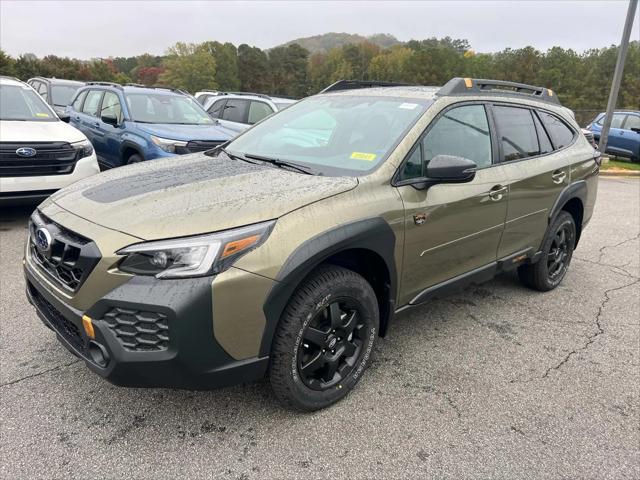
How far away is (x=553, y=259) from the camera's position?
15.0 feet

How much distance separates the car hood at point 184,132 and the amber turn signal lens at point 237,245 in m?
4.76

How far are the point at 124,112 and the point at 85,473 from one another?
610 centimetres

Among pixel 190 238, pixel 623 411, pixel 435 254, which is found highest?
pixel 190 238

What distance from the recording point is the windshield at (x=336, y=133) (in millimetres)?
2939

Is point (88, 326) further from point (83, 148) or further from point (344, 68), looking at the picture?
point (344, 68)

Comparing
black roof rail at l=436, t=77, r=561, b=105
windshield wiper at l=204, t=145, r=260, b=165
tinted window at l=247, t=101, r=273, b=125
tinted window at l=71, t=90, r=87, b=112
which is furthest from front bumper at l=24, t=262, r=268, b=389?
tinted window at l=247, t=101, r=273, b=125

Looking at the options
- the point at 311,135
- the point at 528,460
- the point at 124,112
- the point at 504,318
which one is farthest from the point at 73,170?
the point at 528,460

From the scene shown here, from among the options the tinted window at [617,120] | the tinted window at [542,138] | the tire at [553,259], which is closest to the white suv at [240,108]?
the tinted window at [542,138]

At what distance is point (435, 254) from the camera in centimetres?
308

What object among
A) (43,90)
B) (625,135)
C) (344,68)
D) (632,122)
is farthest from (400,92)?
(344,68)

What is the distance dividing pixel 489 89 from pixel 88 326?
325cm

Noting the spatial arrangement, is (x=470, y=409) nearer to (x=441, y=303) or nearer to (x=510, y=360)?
(x=510, y=360)

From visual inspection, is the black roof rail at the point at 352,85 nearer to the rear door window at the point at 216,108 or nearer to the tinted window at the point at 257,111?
the tinted window at the point at 257,111

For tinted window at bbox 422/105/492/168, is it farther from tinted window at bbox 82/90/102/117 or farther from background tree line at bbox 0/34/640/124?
background tree line at bbox 0/34/640/124
